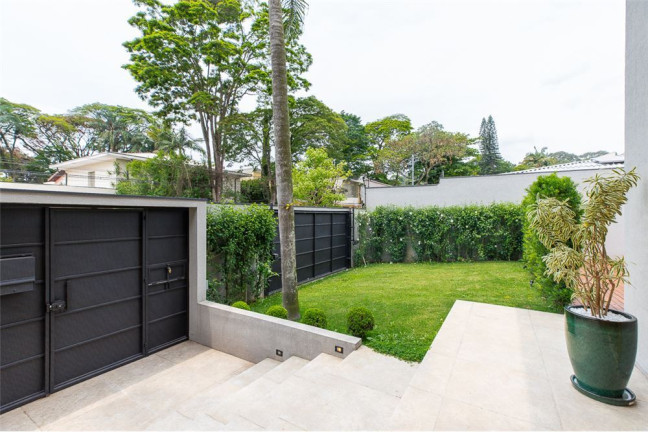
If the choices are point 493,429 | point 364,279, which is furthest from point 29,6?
point 493,429

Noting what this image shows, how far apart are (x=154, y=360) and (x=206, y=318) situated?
0.86m

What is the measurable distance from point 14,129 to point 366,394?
35929mm

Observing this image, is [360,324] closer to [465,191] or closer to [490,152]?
[465,191]

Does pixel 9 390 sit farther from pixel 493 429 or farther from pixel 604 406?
pixel 604 406

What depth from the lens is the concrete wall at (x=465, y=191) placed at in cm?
1299

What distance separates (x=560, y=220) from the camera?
2.93 metres

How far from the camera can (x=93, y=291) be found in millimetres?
3816

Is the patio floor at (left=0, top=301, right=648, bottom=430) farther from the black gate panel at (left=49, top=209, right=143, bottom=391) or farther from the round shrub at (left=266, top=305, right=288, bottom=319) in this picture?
the round shrub at (left=266, top=305, right=288, bottom=319)

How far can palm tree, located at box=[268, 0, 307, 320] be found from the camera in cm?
471

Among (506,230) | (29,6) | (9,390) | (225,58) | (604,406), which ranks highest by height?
(225,58)

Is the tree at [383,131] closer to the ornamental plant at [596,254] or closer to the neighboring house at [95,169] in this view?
the neighboring house at [95,169]

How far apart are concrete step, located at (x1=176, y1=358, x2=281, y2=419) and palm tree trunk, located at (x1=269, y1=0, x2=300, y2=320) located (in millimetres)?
1109

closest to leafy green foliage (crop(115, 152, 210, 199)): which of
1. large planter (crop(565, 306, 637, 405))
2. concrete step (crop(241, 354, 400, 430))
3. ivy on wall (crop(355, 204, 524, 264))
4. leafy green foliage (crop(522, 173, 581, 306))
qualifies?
ivy on wall (crop(355, 204, 524, 264))

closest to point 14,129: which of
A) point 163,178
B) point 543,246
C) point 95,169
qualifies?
point 95,169
